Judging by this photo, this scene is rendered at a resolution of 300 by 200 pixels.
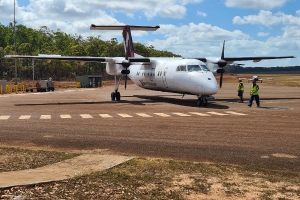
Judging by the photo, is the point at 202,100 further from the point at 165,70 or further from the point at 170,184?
the point at 170,184

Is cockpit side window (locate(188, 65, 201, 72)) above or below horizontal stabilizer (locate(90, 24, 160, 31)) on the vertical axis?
below

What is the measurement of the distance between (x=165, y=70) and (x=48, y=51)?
7538cm

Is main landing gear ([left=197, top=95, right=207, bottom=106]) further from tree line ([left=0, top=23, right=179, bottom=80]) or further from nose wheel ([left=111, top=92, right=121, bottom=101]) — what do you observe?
tree line ([left=0, top=23, right=179, bottom=80])

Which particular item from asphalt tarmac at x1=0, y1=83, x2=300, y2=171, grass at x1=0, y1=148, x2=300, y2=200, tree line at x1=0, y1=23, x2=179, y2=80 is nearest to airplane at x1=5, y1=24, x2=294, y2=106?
asphalt tarmac at x1=0, y1=83, x2=300, y2=171

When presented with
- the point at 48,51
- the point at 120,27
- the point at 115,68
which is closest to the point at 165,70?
the point at 115,68

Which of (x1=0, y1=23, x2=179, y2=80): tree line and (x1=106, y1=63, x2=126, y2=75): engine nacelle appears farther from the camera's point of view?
(x1=0, y1=23, x2=179, y2=80): tree line

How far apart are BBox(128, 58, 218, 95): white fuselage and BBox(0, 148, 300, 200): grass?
14027mm

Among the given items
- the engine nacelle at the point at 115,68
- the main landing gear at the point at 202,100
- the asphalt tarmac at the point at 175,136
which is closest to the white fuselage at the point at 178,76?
the main landing gear at the point at 202,100

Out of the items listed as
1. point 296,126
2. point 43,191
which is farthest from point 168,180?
point 296,126

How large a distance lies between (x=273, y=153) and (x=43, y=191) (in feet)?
21.5

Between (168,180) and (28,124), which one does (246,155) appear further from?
(28,124)

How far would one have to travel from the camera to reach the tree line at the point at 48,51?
310 feet

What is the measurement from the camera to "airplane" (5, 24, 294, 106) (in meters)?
23.0

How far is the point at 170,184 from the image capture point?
23.0 feet
